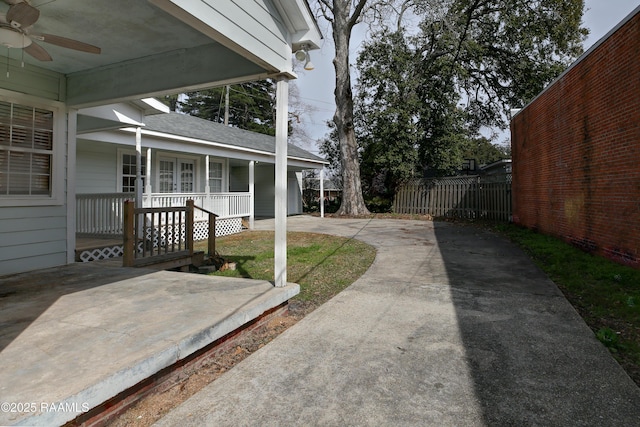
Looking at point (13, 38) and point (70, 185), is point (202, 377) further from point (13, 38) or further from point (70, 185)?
point (70, 185)

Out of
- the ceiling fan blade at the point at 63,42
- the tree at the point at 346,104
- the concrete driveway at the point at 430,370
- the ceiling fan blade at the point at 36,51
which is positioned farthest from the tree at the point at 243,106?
the concrete driveway at the point at 430,370

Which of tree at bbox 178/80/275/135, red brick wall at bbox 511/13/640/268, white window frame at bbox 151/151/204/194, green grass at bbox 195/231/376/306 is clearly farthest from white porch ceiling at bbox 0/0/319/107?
tree at bbox 178/80/275/135

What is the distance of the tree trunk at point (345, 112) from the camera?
17.4 m

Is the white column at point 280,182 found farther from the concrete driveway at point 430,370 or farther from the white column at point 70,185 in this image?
the white column at point 70,185

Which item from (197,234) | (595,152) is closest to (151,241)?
(197,234)

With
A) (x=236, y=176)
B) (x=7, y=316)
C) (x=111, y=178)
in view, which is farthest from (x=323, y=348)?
(x=236, y=176)

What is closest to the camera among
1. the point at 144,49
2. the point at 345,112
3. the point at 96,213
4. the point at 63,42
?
the point at 63,42

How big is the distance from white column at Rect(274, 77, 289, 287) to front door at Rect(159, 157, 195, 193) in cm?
836

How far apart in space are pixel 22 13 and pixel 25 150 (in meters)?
2.68

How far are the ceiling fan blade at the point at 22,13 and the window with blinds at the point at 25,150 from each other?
2.32 metres

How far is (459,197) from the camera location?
16.0m

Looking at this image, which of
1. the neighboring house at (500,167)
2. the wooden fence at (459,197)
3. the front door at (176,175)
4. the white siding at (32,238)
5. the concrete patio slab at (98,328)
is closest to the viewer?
the concrete patio slab at (98,328)

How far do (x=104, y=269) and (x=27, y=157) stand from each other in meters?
1.95

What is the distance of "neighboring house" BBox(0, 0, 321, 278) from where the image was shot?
350 cm
